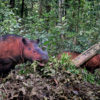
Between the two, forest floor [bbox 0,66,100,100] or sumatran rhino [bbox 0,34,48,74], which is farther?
sumatran rhino [bbox 0,34,48,74]

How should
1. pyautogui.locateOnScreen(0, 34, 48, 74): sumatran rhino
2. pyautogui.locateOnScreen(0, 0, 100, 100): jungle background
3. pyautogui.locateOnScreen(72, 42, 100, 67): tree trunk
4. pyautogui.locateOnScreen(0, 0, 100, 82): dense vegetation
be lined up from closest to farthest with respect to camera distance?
pyautogui.locateOnScreen(0, 0, 100, 100): jungle background → pyautogui.locateOnScreen(0, 34, 48, 74): sumatran rhino → pyautogui.locateOnScreen(72, 42, 100, 67): tree trunk → pyautogui.locateOnScreen(0, 0, 100, 82): dense vegetation

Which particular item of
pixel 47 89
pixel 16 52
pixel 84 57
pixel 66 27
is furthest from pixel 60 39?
pixel 47 89

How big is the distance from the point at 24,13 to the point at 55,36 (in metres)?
7.14

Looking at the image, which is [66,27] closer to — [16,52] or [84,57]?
[84,57]

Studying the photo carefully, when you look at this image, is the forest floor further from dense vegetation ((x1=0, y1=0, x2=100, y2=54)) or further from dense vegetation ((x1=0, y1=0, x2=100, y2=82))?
dense vegetation ((x1=0, y1=0, x2=100, y2=82))

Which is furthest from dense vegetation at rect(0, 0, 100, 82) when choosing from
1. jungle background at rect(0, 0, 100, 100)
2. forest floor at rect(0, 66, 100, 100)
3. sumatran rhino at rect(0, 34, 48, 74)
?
forest floor at rect(0, 66, 100, 100)

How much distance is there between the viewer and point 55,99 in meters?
3.75

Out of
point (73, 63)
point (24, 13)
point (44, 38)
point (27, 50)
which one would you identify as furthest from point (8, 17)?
point (24, 13)

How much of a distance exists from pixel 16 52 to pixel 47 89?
7.04 feet

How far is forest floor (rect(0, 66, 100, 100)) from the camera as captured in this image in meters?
3.63

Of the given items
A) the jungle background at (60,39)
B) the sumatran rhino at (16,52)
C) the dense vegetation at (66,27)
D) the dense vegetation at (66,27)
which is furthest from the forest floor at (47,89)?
the dense vegetation at (66,27)

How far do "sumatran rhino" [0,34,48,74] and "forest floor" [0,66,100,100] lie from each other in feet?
3.14

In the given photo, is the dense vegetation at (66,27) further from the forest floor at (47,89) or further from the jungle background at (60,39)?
the forest floor at (47,89)

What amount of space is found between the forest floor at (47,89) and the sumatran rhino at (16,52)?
957mm
